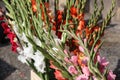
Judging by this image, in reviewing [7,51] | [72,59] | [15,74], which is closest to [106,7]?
[7,51]

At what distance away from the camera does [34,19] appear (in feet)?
4.33

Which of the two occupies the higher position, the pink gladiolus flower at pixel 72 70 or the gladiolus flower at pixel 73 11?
the gladiolus flower at pixel 73 11

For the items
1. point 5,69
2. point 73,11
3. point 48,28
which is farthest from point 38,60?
point 5,69

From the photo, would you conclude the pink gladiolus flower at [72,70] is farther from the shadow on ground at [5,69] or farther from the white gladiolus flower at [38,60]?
the shadow on ground at [5,69]

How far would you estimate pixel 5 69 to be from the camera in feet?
7.91

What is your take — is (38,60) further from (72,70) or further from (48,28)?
(72,70)

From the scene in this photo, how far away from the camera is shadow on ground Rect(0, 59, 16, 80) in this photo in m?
2.31

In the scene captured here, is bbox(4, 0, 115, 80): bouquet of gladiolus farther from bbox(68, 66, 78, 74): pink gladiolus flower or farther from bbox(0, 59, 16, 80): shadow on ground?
bbox(0, 59, 16, 80): shadow on ground

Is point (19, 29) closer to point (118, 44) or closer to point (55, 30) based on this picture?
point (55, 30)

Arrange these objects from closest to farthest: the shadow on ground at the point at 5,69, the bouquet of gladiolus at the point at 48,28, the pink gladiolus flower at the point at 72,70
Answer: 1. the pink gladiolus flower at the point at 72,70
2. the bouquet of gladiolus at the point at 48,28
3. the shadow on ground at the point at 5,69

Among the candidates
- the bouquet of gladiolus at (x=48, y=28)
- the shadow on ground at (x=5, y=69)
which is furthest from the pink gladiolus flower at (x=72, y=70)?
the shadow on ground at (x=5, y=69)

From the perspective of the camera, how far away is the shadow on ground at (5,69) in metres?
2.31

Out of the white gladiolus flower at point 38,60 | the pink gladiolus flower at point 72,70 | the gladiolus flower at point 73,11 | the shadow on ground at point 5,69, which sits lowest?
the shadow on ground at point 5,69

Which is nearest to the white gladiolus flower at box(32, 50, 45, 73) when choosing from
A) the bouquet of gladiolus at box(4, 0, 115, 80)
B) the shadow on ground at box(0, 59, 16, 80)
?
the bouquet of gladiolus at box(4, 0, 115, 80)
